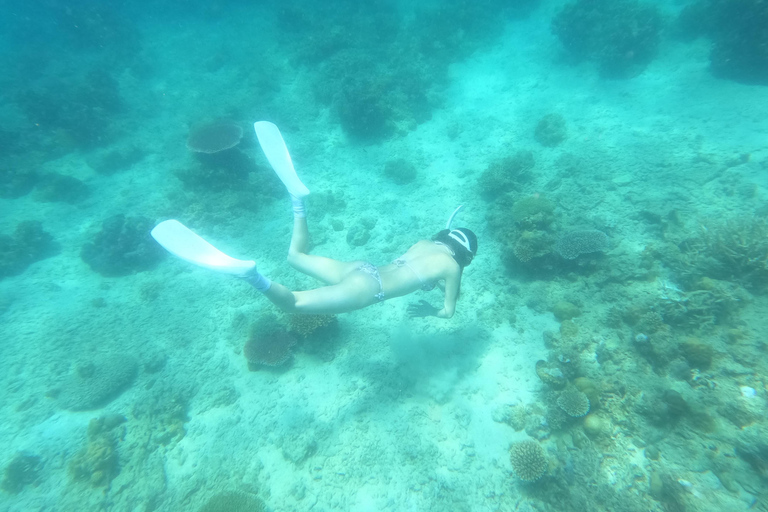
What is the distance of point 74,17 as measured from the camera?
20594 mm

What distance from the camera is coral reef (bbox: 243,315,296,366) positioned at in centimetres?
608

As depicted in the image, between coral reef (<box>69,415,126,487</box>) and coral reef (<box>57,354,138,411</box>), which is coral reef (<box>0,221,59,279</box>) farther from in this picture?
coral reef (<box>69,415,126,487</box>)

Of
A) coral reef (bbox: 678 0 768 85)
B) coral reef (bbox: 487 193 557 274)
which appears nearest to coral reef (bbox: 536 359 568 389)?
coral reef (bbox: 487 193 557 274)

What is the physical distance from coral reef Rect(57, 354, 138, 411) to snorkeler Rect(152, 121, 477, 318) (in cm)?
438

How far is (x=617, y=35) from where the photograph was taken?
39.4ft

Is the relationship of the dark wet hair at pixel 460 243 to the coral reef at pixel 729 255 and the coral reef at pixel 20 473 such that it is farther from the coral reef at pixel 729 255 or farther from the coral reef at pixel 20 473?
the coral reef at pixel 20 473

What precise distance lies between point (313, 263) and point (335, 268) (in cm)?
40

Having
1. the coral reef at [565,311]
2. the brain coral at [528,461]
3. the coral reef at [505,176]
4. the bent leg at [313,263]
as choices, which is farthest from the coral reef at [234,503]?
the coral reef at [505,176]

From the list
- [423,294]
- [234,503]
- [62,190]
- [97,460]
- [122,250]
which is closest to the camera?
[234,503]

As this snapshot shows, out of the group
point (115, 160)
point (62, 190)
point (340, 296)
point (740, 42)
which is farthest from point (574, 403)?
point (62, 190)

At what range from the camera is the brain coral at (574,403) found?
4.50 metres

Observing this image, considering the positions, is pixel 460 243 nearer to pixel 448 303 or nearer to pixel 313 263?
pixel 448 303

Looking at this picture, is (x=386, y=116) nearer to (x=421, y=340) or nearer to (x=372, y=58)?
(x=372, y=58)

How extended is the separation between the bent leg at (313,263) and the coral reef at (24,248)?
9.85 meters
